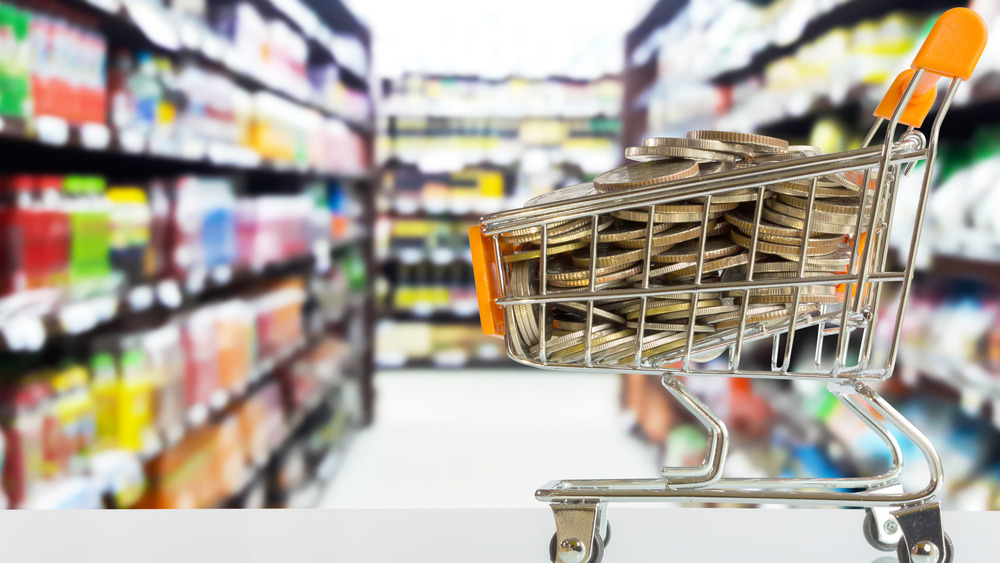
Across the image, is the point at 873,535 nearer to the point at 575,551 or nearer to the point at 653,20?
the point at 575,551

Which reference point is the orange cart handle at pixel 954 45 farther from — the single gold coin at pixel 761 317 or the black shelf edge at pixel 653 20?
the black shelf edge at pixel 653 20

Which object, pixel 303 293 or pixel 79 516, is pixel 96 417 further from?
pixel 303 293

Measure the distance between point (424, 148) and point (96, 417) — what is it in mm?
3418

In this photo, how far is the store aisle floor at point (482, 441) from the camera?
332 centimetres

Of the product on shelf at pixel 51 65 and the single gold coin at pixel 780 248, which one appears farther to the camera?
the product on shelf at pixel 51 65

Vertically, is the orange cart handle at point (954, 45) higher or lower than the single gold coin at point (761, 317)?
higher

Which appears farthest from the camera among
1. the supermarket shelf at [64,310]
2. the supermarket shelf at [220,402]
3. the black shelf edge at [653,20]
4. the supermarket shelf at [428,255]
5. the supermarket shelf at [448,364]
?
the supermarket shelf at [448,364]

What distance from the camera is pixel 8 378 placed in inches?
60.6

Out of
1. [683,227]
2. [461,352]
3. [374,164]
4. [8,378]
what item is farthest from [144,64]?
[461,352]

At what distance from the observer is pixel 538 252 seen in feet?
2.42

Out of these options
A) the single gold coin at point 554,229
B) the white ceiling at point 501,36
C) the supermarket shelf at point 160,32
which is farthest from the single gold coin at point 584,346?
the white ceiling at point 501,36

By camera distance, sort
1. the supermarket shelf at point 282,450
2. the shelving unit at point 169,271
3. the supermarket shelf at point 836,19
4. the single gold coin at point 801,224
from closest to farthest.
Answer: the single gold coin at point 801,224 → the shelving unit at point 169,271 → the supermarket shelf at point 836,19 → the supermarket shelf at point 282,450

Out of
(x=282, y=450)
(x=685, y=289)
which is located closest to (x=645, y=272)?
(x=685, y=289)

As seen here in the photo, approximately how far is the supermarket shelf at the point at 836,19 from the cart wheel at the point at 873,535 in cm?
166
